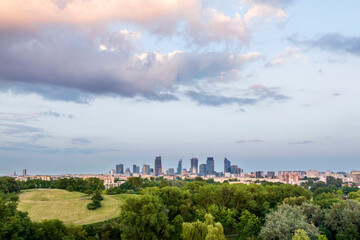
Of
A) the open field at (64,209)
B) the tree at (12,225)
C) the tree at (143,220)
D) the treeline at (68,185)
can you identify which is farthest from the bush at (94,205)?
the tree at (12,225)

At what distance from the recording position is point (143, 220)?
4394 cm

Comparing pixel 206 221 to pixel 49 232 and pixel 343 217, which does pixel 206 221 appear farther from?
pixel 343 217

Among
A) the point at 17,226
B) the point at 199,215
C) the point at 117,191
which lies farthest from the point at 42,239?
the point at 117,191

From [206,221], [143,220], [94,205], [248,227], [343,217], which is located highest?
[206,221]

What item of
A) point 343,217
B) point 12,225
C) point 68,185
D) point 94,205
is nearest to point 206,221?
point 343,217

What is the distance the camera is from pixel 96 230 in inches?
1962

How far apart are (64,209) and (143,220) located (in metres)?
41.6

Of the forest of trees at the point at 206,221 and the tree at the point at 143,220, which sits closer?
the forest of trees at the point at 206,221

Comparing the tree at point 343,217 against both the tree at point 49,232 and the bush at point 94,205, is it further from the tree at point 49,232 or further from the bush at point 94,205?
the bush at point 94,205

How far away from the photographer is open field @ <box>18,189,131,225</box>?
66.9 m

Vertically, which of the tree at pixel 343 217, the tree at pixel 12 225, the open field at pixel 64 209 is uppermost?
the tree at pixel 12 225

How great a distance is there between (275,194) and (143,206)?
40687 millimetres

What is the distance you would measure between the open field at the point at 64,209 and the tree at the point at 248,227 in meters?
33.9

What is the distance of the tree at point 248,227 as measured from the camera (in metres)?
46.2
